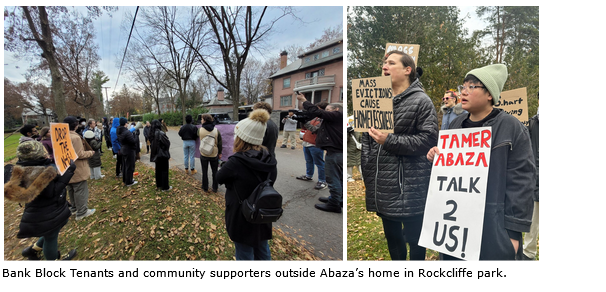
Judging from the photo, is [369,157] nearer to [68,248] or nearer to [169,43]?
[68,248]

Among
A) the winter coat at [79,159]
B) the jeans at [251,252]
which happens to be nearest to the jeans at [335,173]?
the jeans at [251,252]

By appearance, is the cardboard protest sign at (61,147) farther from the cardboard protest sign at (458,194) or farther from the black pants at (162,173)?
the cardboard protest sign at (458,194)

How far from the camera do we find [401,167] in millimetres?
1986

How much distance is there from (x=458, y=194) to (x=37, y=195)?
4.06 meters

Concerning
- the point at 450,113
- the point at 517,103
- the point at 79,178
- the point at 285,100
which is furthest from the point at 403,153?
the point at 285,100

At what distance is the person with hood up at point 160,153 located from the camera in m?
4.91

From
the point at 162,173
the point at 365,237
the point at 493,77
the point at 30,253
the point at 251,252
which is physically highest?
the point at 493,77

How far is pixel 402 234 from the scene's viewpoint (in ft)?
7.22

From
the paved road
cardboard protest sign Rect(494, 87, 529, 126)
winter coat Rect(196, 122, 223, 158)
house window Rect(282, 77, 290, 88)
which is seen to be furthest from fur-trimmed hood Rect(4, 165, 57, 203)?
house window Rect(282, 77, 290, 88)

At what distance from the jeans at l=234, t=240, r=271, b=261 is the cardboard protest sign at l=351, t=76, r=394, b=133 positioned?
1.42 metres

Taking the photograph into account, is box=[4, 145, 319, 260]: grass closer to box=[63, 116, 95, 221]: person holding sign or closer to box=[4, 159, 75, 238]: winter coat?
box=[63, 116, 95, 221]: person holding sign

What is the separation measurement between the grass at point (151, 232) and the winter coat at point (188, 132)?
143cm

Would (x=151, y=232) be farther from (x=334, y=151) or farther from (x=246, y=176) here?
(x=334, y=151)
